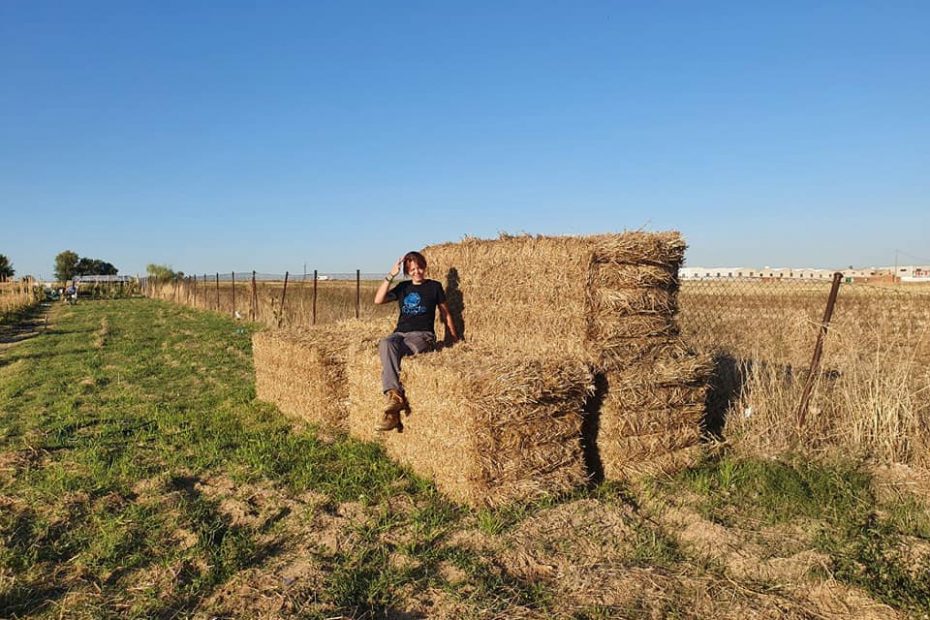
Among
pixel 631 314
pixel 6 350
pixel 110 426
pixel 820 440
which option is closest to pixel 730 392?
pixel 820 440

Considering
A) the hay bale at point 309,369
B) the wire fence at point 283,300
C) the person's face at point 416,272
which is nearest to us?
the person's face at point 416,272

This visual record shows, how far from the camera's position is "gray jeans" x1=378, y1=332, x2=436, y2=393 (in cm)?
588

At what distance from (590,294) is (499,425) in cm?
158

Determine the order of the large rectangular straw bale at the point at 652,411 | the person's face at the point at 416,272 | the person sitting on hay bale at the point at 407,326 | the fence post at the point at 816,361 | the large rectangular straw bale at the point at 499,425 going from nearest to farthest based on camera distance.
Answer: the large rectangular straw bale at the point at 499,425 < the large rectangular straw bale at the point at 652,411 < the person sitting on hay bale at the point at 407,326 < the fence post at the point at 816,361 < the person's face at the point at 416,272

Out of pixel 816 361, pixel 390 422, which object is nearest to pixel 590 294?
pixel 390 422

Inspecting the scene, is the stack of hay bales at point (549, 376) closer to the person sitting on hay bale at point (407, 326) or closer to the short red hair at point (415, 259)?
the person sitting on hay bale at point (407, 326)

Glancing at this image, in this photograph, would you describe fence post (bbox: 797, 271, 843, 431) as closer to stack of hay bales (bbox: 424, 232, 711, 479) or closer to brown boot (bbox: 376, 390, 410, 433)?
stack of hay bales (bbox: 424, 232, 711, 479)

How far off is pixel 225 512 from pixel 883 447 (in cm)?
606

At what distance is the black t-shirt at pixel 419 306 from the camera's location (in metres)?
6.54

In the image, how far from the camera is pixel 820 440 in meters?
6.04

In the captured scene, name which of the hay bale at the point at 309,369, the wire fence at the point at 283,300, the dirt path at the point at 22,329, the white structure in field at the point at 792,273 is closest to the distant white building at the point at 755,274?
the white structure in field at the point at 792,273

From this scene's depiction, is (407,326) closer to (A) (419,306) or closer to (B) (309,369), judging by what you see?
(A) (419,306)

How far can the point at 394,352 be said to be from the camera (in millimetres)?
5922

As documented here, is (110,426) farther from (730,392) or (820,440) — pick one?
(820,440)
